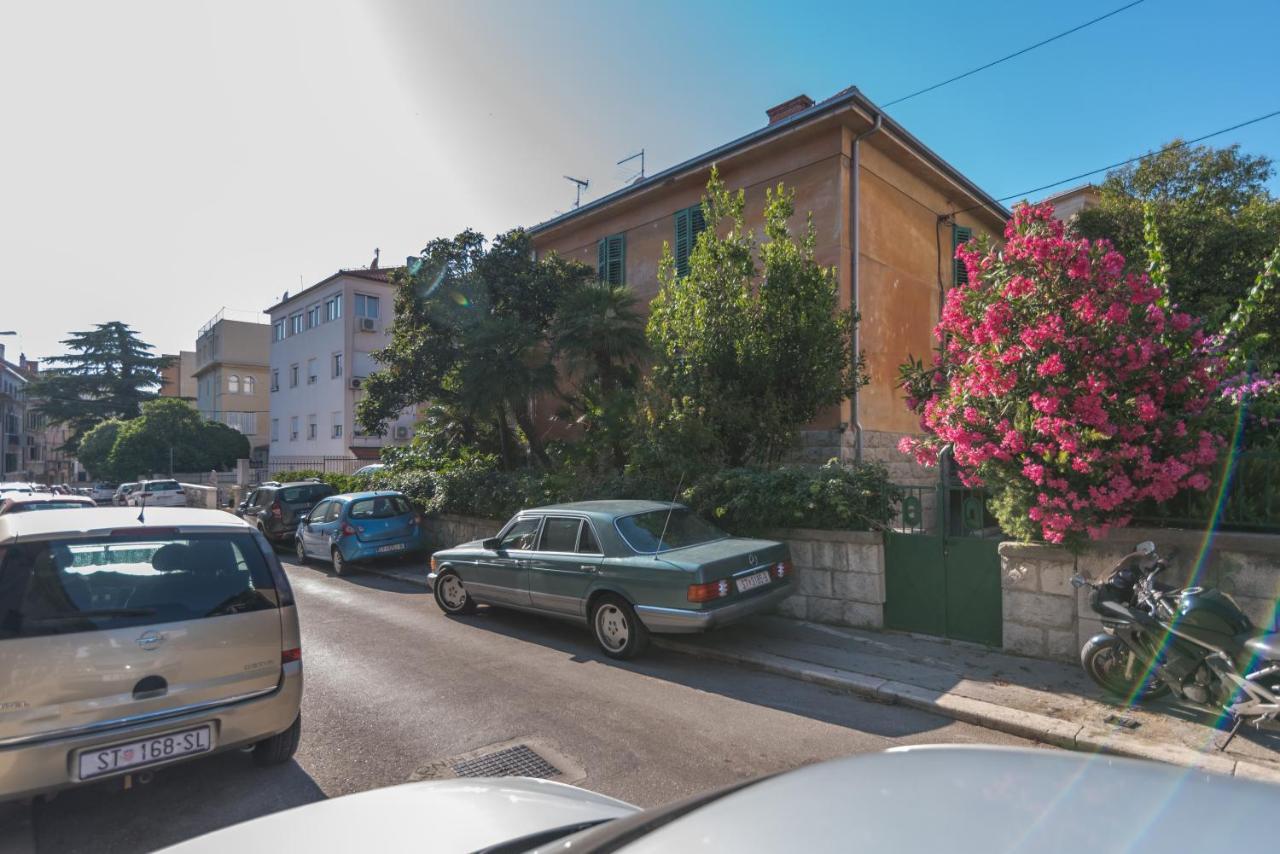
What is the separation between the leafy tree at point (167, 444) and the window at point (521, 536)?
36720mm

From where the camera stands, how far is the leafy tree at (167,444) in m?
37.0

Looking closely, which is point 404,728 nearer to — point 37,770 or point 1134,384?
point 37,770

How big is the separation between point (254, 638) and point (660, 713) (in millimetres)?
2874

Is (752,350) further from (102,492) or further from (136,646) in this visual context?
(102,492)

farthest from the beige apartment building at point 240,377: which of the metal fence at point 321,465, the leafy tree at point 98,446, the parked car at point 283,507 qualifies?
the parked car at point 283,507

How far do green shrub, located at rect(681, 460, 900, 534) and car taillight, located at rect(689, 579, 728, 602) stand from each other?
6.17 feet

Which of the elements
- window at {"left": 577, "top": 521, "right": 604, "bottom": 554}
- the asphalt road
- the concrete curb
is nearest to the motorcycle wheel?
the concrete curb

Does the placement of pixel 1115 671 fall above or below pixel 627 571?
below

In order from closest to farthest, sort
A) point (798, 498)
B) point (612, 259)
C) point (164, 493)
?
point (798, 498), point (612, 259), point (164, 493)

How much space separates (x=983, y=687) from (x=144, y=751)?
18.8ft

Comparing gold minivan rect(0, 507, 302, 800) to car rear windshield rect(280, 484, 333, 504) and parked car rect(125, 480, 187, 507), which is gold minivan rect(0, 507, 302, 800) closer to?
car rear windshield rect(280, 484, 333, 504)

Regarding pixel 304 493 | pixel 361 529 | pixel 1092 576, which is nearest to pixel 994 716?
pixel 1092 576

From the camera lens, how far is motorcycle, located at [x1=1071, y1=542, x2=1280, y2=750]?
14.2ft

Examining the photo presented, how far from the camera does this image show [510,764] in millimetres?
4301
